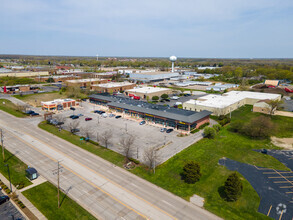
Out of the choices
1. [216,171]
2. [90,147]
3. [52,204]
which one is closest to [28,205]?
[52,204]

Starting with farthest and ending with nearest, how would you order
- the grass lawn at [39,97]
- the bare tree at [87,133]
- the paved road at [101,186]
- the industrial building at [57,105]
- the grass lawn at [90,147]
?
the grass lawn at [39,97]
the industrial building at [57,105]
the bare tree at [87,133]
the grass lawn at [90,147]
the paved road at [101,186]

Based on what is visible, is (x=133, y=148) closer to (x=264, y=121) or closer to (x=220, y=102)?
(x=264, y=121)

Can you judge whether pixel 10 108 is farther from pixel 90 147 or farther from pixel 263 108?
pixel 263 108

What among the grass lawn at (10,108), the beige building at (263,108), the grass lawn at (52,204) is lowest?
the grass lawn at (52,204)

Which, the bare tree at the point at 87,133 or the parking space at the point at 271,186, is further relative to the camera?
the bare tree at the point at 87,133

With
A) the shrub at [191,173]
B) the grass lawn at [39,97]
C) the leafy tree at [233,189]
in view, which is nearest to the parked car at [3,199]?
the shrub at [191,173]

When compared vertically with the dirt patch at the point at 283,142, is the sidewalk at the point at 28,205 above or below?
below

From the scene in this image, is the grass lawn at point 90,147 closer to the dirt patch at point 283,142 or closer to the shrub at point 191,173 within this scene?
the shrub at point 191,173
